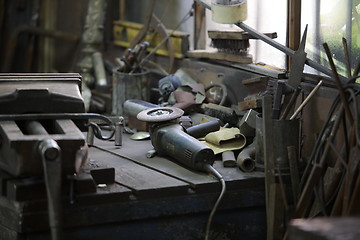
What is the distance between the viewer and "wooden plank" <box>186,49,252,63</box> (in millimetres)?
5199

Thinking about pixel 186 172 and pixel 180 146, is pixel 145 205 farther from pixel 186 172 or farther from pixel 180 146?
pixel 180 146

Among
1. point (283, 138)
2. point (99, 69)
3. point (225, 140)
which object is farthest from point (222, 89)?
point (99, 69)

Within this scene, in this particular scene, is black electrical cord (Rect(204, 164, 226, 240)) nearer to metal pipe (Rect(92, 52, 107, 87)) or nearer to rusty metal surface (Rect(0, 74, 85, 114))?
rusty metal surface (Rect(0, 74, 85, 114))

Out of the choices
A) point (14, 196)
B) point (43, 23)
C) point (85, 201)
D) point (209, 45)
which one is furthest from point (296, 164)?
point (43, 23)

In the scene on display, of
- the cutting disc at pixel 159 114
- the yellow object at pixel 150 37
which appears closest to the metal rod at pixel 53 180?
the cutting disc at pixel 159 114

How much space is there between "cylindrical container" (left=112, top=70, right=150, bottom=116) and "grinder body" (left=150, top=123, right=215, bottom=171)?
1.03 metres

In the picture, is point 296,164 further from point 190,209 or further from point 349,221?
point 349,221

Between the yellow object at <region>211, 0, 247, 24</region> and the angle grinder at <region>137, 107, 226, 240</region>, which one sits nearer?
the angle grinder at <region>137, 107, 226, 240</region>

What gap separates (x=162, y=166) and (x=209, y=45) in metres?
1.68

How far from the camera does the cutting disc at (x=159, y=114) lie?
452 cm

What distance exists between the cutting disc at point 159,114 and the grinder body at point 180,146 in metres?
0.05

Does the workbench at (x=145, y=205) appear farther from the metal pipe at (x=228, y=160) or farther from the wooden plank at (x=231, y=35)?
the wooden plank at (x=231, y=35)

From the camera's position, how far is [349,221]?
290 cm

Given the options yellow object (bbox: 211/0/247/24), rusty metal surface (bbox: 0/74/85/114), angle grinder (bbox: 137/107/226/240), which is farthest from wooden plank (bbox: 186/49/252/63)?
rusty metal surface (bbox: 0/74/85/114)
